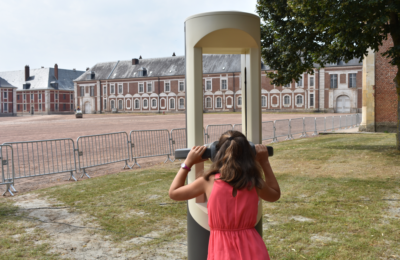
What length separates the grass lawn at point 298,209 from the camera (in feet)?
13.7

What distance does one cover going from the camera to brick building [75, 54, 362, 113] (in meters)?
56.4

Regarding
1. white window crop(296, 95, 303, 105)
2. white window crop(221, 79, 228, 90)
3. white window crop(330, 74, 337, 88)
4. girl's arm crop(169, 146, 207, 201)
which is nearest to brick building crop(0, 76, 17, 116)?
white window crop(221, 79, 228, 90)

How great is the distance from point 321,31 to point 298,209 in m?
6.30

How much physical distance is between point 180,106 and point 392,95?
168ft

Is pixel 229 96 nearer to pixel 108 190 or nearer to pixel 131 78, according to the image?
pixel 131 78

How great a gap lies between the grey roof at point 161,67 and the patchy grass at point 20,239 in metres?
58.3

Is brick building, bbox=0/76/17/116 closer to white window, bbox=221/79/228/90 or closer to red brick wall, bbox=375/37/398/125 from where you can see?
white window, bbox=221/79/228/90

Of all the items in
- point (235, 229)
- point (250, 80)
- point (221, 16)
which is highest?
point (221, 16)

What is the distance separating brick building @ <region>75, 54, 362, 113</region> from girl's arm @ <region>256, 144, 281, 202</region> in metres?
52.1

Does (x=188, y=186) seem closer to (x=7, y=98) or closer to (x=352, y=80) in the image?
(x=352, y=80)

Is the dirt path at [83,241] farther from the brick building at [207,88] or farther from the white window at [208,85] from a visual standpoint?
the white window at [208,85]

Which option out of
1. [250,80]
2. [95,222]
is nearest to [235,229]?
[250,80]

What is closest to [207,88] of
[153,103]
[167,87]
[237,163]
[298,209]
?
[167,87]

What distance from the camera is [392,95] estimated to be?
19047 millimetres
